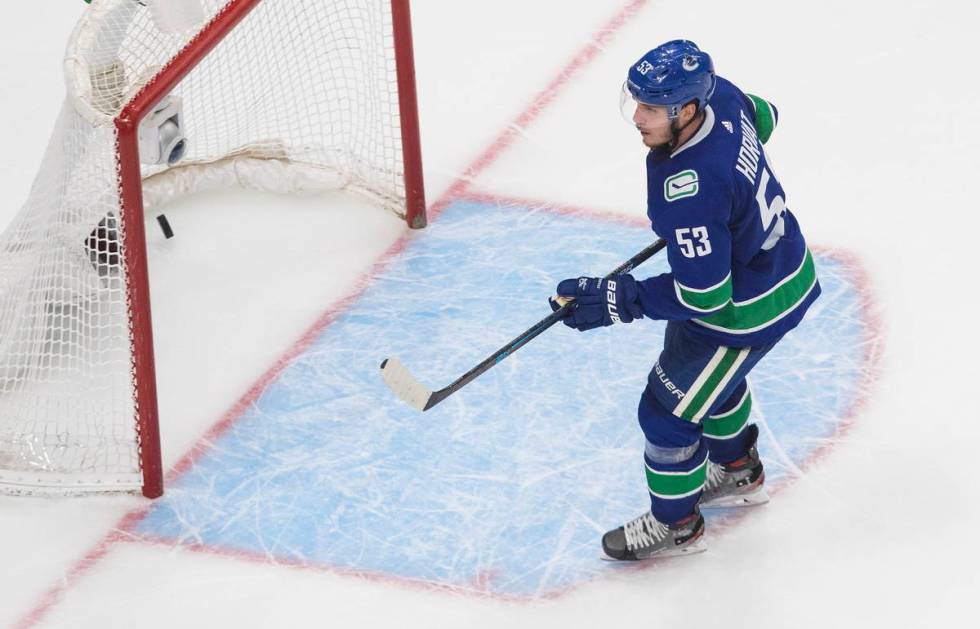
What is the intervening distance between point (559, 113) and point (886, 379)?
1769mm

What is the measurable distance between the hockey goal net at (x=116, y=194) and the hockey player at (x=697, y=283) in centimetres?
114

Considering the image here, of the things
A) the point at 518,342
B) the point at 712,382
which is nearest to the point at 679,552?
the point at 712,382

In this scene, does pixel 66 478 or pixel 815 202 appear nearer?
pixel 66 478

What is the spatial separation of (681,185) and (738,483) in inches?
37.7

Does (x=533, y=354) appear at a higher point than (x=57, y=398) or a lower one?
lower

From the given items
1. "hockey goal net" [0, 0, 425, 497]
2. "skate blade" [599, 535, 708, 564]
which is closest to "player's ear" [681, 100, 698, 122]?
"skate blade" [599, 535, 708, 564]

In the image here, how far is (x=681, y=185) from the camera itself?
311 cm

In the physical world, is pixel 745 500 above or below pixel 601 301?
below

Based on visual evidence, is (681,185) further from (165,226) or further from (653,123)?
(165,226)

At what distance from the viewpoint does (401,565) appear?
3711 mm

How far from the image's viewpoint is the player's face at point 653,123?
10.3ft

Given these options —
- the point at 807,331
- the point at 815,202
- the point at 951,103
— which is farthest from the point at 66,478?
the point at 951,103

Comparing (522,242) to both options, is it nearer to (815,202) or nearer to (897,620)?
(815,202)

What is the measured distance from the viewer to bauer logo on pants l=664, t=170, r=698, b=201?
3100mm
